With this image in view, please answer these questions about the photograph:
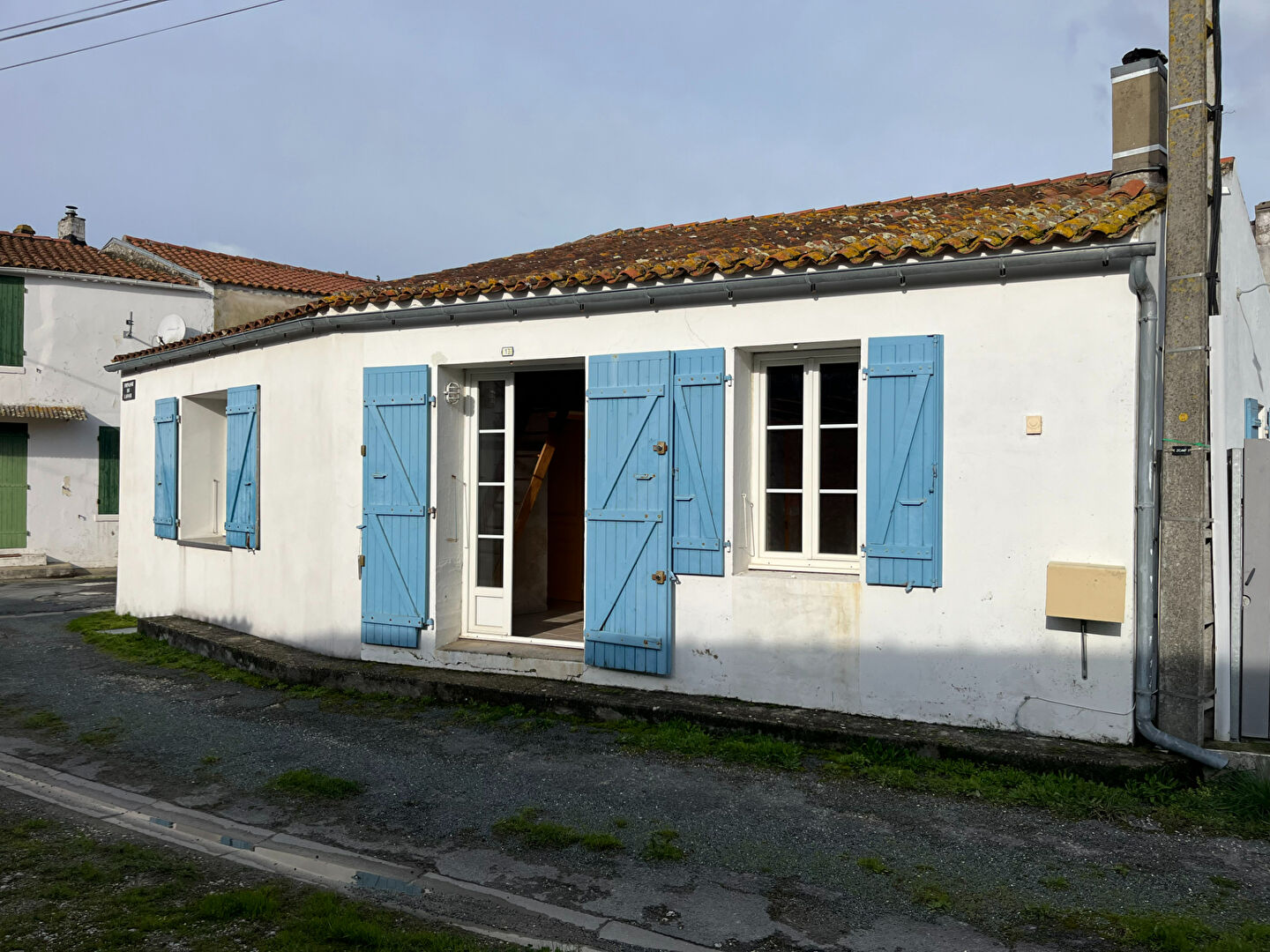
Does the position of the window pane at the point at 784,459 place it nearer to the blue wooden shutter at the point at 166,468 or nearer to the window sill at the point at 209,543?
the window sill at the point at 209,543

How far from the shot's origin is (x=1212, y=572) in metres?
5.54

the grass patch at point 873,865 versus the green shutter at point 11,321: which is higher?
the green shutter at point 11,321

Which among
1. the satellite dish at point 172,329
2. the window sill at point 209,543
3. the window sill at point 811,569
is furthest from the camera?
the satellite dish at point 172,329

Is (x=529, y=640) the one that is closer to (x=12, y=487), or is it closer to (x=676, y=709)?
(x=676, y=709)

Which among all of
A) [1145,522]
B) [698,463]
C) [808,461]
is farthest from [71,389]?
[1145,522]

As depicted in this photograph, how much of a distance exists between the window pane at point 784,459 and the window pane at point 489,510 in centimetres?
231

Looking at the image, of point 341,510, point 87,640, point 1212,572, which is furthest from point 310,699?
point 1212,572

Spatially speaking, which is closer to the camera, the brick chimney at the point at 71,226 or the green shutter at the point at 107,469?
the green shutter at the point at 107,469

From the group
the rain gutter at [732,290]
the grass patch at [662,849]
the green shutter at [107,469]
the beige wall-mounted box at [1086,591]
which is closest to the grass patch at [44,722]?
the rain gutter at [732,290]

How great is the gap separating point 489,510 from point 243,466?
2.74 m

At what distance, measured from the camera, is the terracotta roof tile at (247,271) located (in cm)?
1880

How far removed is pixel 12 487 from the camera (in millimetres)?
17188

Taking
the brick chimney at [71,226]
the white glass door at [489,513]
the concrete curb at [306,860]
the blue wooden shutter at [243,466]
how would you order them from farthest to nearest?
the brick chimney at [71,226]
the blue wooden shutter at [243,466]
the white glass door at [489,513]
the concrete curb at [306,860]

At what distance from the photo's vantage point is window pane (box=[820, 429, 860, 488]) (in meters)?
6.45
